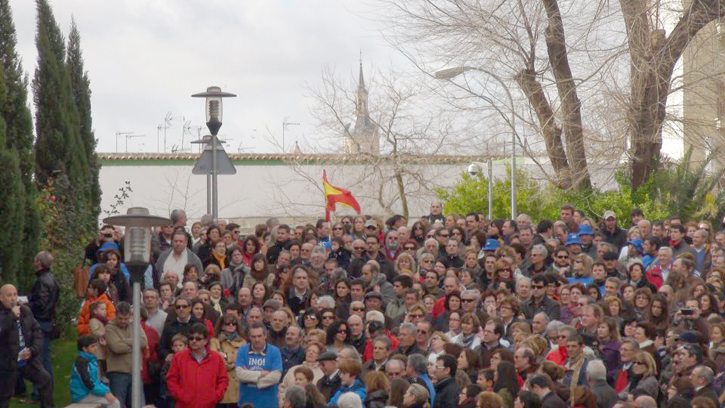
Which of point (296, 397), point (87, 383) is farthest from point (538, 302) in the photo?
point (87, 383)

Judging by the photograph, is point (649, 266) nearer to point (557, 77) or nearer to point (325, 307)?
point (325, 307)

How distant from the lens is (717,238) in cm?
1830

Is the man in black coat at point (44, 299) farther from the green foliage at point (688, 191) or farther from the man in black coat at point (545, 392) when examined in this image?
the green foliage at point (688, 191)

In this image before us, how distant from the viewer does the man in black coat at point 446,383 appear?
1227cm

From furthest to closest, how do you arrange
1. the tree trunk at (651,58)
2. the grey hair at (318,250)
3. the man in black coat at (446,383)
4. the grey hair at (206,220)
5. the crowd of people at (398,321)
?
the tree trunk at (651,58)
the grey hair at (206,220)
the grey hair at (318,250)
the crowd of people at (398,321)
the man in black coat at (446,383)

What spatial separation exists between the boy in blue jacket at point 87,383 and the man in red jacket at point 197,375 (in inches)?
32.5

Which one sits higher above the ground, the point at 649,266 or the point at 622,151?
the point at 622,151

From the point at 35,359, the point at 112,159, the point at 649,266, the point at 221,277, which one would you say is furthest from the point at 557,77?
the point at 112,159

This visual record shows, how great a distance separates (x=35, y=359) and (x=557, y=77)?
55.0 feet

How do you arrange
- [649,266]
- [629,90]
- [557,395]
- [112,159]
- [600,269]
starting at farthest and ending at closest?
[112,159] → [629,90] → [649,266] → [600,269] → [557,395]

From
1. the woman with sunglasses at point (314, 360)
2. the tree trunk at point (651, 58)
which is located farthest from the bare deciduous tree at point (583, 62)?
the woman with sunglasses at point (314, 360)

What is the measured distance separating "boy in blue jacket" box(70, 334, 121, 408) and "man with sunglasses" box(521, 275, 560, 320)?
5056 mm

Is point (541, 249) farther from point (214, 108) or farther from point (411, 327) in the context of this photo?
point (214, 108)

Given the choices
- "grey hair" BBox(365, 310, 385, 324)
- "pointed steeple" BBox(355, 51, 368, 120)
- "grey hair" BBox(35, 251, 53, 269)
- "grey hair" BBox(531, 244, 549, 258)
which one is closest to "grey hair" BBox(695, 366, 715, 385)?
"grey hair" BBox(365, 310, 385, 324)
